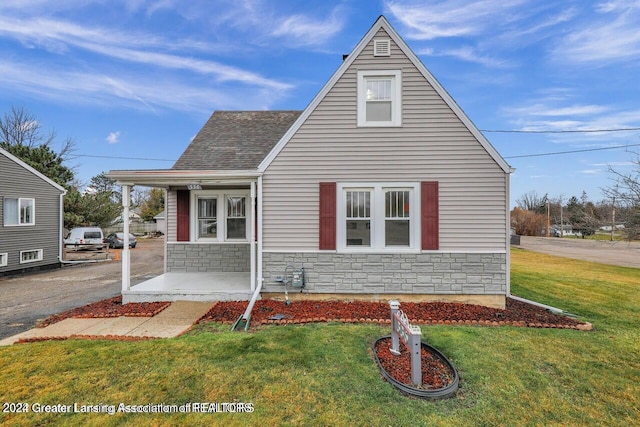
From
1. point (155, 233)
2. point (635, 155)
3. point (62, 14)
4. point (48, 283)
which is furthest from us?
point (155, 233)

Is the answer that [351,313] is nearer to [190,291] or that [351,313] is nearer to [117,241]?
[190,291]

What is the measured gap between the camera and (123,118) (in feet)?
105

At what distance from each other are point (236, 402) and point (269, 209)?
14.7ft

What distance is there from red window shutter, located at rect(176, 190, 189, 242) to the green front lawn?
4370 mm

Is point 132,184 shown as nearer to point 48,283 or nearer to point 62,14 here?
point 48,283

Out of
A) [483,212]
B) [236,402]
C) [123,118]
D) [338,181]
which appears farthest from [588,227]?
[123,118]

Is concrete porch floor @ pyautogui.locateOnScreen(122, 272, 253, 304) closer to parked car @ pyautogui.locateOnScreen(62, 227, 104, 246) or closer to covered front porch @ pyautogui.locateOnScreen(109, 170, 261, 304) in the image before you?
covered front porch @ pyautogui.locateOnScreen(109, 170, 261, 304)

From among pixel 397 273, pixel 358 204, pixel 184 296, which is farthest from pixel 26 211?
pixel 397 273

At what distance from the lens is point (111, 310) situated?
21.3 ft

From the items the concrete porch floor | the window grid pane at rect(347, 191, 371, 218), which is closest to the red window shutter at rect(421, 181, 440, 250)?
the window grid pane at rect(347, 191, 371, 218)

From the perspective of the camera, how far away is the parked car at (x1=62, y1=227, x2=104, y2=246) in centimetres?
1993

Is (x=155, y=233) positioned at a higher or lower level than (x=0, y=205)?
lower

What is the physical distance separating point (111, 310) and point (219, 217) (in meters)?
3.67

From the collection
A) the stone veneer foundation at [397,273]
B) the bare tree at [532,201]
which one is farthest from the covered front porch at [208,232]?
the bare tree at [532,201]
